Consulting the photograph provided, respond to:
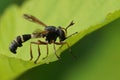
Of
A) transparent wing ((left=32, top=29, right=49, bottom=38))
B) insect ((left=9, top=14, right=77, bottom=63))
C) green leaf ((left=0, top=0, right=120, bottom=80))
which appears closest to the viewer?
green leaf ((left=0, top=0, right=120, bottom=80))

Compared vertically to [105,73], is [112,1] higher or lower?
higher

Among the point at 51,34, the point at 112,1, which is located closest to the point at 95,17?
the point at 112,1

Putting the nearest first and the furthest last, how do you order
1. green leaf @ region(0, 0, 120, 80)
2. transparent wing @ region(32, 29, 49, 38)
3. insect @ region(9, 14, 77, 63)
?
green leaf @ region(0, 0, 120, 80) < insect @ region(9, 14, 77, 63) < transparent wing @ region(32, 29, 49, 38)

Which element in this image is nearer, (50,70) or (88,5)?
(88,5)

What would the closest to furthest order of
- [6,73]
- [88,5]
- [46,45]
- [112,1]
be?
[6,73] → [112,1] → [88,5] → [46,45]

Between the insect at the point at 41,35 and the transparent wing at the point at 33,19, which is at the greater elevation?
the transparent wing at the point at 33,19

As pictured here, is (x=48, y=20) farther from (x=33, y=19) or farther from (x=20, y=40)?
(x=20, y=40)

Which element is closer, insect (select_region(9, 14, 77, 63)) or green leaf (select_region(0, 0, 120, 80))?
green leaf (select_region(0, 0, 120, 80))

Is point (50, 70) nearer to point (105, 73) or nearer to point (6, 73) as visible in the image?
point (105, 73)

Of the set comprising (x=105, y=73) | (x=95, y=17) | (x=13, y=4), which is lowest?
(x=105, y=73)
